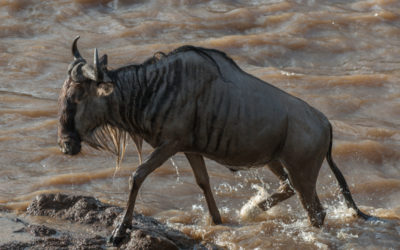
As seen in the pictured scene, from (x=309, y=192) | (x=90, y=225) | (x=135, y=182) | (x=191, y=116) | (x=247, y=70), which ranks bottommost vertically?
(x=247, y=70)

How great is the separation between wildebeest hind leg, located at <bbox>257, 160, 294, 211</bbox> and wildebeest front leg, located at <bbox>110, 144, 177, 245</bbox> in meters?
1.26

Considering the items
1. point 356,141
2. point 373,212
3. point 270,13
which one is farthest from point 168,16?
point 373,212

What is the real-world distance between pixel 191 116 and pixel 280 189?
1346mm

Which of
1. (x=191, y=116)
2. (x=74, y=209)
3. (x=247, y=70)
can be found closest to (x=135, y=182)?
(x=191, y=116)

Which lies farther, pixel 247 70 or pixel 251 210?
pixel 247 70

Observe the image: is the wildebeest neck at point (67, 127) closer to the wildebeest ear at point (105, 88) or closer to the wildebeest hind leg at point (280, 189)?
the wildebeest ear at point (105, 88)

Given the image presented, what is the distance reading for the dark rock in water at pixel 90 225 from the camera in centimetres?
551

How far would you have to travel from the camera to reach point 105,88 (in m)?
5.55

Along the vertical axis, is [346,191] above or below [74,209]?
above

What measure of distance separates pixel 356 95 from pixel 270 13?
156 inches

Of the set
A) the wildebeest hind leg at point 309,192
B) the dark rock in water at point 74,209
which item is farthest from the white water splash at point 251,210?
the dark rock in water at point 74,209

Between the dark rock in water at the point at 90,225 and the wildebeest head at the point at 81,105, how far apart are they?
2.22 ft

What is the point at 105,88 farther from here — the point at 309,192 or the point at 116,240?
the point at 309,192

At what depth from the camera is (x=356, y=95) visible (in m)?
10.8
